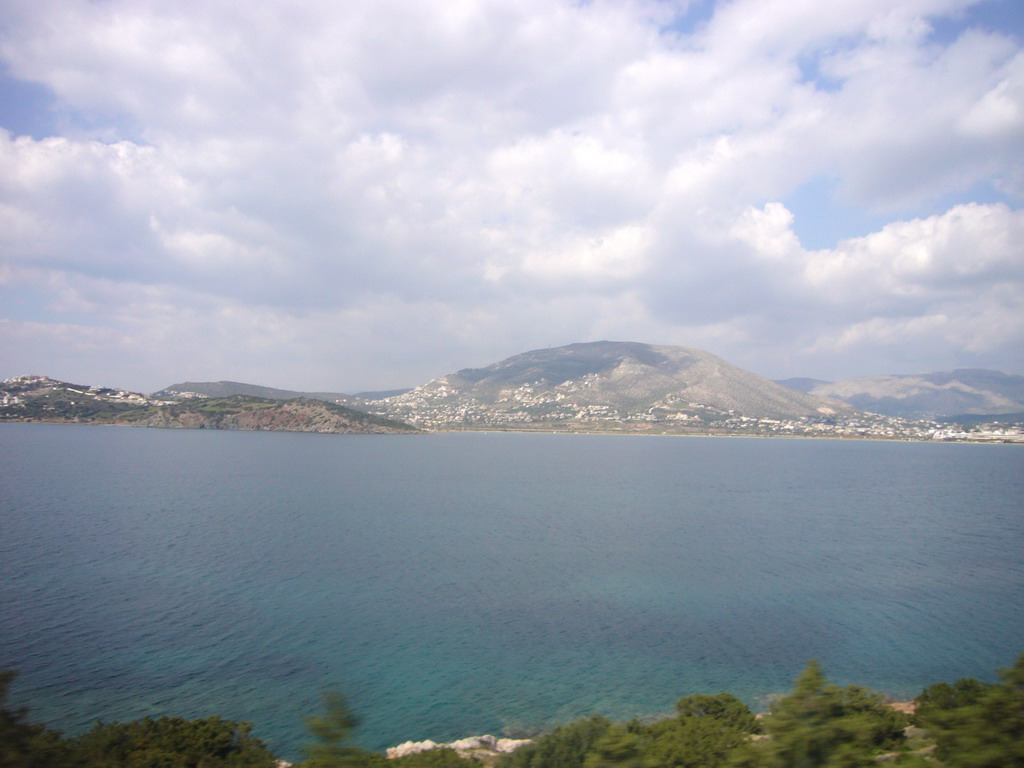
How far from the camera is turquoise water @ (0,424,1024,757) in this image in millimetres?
21797

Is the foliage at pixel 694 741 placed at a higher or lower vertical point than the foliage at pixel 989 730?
lower

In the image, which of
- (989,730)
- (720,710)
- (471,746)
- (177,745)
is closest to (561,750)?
(471,746)

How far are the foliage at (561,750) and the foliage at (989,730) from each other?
8.64 m

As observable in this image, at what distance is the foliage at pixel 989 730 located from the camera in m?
5.71

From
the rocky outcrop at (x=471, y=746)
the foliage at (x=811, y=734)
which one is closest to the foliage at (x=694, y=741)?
the rocky outcrop at (x=471, y=746)

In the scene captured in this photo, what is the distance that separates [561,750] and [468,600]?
742 inches

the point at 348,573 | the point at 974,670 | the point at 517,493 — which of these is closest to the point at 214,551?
the point at 348,573

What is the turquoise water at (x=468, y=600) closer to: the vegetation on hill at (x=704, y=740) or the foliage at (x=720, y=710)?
the foliage at (x=720, y=710)

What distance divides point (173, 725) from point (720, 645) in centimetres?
2234

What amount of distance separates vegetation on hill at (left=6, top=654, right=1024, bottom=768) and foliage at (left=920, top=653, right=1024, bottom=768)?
0.01 metres

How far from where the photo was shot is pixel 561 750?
14.1m

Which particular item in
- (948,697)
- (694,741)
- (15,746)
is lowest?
(948,697)

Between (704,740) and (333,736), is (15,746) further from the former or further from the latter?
(704,740)

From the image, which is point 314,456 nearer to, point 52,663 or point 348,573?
point 348,573
